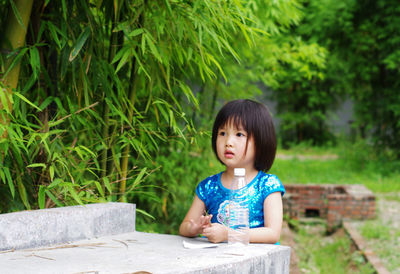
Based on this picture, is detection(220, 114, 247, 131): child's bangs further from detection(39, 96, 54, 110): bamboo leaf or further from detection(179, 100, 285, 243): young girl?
detection(39, 96, 54, 110): bamboo leaf

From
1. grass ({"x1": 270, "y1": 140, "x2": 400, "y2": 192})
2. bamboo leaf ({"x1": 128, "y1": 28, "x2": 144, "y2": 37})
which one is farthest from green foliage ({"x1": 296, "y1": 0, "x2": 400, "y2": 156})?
bamboo leaf ({"x1": 128, "y1": 28, "x2": 144, "y2": 37})

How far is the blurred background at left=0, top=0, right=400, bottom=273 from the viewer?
2.82 m

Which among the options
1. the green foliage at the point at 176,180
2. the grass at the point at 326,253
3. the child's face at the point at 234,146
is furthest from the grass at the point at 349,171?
the child's face at the point at 234,146

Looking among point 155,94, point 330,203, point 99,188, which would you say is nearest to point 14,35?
point 99,188

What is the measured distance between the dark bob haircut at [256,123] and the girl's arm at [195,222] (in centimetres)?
33

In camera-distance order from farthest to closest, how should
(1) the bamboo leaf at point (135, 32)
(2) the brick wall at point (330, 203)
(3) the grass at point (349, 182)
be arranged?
(2) the brick wall at point (330, 203) < (3) the grass at point (349, 182) < (1) the bamboo leaf at point (135, 32)

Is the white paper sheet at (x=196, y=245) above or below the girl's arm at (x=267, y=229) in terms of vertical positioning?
below

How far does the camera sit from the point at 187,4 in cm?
290

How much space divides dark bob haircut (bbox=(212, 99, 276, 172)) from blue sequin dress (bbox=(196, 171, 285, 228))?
3.4 inches

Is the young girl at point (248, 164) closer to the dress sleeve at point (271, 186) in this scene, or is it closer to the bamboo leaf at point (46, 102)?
the dress sleeve at point (271, 186)

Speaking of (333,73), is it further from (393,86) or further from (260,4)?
(260,4)

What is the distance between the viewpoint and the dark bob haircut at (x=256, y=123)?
249 cm

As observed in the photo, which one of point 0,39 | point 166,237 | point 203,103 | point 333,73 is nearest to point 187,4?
point 0,39

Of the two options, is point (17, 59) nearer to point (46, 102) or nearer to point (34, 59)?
point (34, 59)
